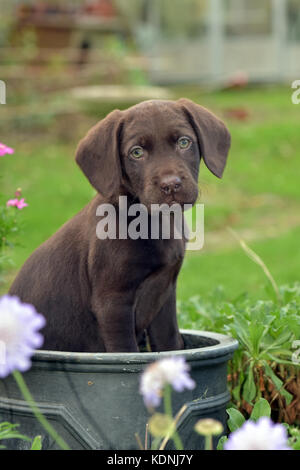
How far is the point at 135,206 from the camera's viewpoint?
2619mm

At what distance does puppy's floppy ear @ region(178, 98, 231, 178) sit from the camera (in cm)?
264

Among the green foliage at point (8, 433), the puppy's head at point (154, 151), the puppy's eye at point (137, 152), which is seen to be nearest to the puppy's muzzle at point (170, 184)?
the puppy's head at point (154, 151)

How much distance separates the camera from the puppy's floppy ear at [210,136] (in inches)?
104

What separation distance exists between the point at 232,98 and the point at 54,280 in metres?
15.5

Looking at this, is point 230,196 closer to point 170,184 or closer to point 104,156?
point 104,156

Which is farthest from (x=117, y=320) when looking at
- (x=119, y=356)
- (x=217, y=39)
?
(x=217, y=39)

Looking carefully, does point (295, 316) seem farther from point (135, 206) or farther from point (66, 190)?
point (66, 190)

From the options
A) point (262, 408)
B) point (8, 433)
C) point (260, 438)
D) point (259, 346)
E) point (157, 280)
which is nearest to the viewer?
Result: point (260, 438)

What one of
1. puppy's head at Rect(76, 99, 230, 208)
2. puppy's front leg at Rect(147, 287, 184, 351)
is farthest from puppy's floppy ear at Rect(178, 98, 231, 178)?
puppy's front leg at Rect(147, 287, 184, 351)

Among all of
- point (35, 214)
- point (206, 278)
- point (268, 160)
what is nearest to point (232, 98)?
point (268, 160)

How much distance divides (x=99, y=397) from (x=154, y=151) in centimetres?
86

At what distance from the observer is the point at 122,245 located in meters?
2.52
